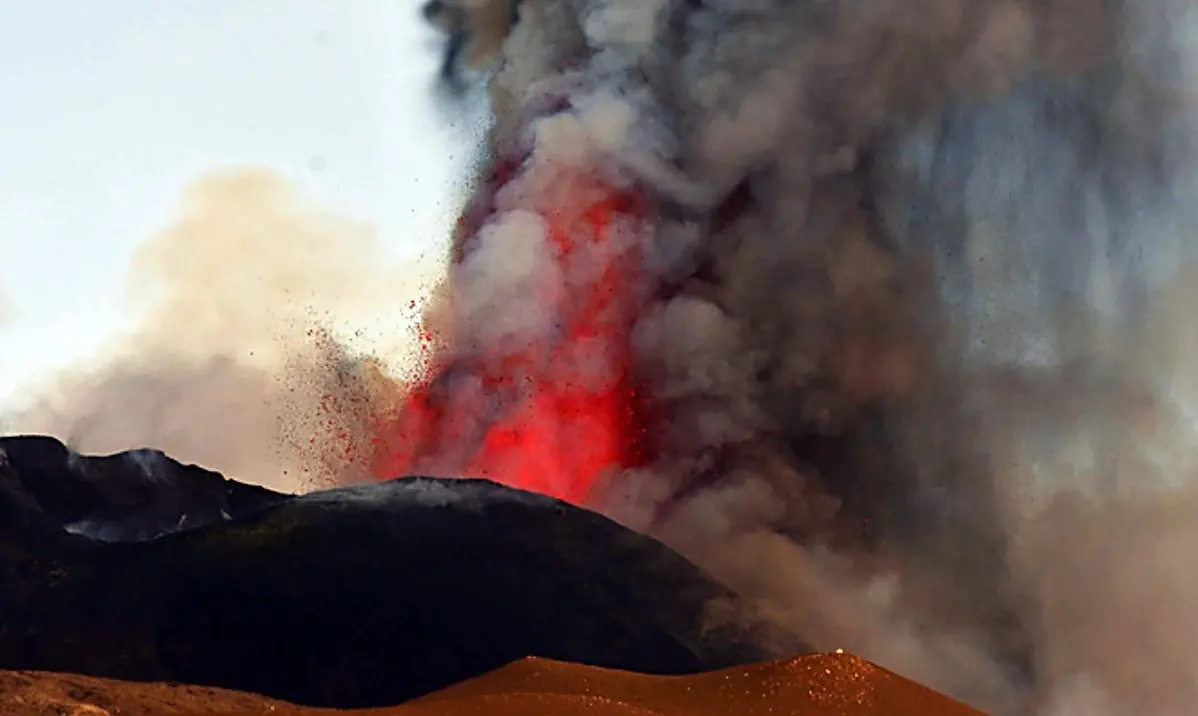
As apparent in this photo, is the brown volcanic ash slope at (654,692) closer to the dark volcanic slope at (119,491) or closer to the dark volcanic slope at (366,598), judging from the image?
the dark volcanic slope at (366,598)

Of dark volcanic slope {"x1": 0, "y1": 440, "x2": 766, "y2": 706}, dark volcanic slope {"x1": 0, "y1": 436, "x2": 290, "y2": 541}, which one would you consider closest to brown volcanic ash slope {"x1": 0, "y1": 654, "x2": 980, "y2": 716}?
dark volcanic slope {"x1": 0, "y1": 440, "x2": 766, "y2": 706}

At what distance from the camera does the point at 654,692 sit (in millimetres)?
39094

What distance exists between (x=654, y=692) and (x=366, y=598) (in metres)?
16.7

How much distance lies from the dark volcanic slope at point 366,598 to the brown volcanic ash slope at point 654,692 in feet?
24.3

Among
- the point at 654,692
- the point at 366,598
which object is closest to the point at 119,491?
the point at 366,598

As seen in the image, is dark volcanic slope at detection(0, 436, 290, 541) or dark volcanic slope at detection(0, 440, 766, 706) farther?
dark volcanic slope at detection(0, 436, 290, 541)

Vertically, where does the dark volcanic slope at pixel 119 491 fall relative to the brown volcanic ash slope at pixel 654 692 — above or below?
above

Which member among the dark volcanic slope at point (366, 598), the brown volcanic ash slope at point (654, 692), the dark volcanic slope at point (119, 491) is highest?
the dark volcanic slope at point (119, 491)

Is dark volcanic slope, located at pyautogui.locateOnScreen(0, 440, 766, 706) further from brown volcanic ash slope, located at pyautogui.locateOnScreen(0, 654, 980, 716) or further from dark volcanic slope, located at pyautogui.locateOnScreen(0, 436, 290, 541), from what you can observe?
brown volcanic ash slope, located at pyautogui.locateOnScreen(0, 654, 980, 716)

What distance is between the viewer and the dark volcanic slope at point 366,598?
48.8m

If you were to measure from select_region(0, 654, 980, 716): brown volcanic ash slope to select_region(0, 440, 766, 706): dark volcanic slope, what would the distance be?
7392mm

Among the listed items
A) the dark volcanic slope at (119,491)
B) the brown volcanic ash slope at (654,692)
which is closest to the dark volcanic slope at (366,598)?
the dark volcanic slope at (119,491)

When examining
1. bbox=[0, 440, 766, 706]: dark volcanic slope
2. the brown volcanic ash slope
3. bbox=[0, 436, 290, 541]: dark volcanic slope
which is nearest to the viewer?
the brown volcanic ash slope

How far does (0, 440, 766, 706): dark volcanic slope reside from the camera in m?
48.8
